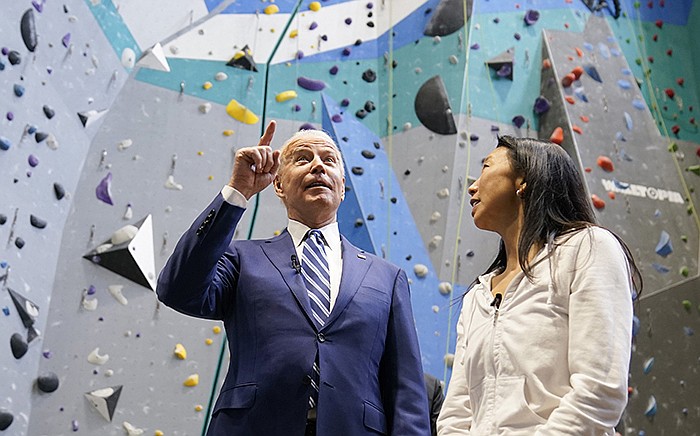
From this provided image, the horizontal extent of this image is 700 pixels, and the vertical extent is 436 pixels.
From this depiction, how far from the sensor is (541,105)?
12.5ft

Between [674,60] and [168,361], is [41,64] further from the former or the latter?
[674,60]

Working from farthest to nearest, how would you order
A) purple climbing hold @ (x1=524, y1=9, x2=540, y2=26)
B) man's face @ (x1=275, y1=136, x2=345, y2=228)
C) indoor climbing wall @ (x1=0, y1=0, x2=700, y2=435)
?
purple climbing hold @ (x1=524, y1=9, x2=540, y2=26) < indoor climbing wall @ (x1=0, y1=0, x2=700, y2=435) < man's face @ (x1=275, y1=136, x2=345, y2=228)

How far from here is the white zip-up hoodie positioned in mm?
1301

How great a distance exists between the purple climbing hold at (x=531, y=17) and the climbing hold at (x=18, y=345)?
103 inches

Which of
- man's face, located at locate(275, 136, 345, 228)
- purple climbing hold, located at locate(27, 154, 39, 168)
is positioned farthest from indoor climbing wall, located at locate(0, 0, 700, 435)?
man's face, located at locate(275, 136, 345, 228)

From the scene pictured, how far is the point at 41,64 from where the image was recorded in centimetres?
315

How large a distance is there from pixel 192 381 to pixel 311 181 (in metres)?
1.29

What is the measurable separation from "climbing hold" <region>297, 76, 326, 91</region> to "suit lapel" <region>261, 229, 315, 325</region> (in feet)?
5.45

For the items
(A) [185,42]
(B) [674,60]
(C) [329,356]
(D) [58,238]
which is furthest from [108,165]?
(B) [674,60]

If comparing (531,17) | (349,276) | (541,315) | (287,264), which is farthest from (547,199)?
(531,17)

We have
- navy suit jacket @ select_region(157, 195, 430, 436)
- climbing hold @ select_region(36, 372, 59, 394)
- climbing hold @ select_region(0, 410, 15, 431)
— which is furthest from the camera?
climbing hold @ select_region(36, 372, 59, 394)

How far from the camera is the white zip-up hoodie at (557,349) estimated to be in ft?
4.27

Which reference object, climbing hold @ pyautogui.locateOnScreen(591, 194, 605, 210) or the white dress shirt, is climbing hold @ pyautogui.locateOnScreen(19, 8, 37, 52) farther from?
climbing hold @ pyautogui.locateOnScreen(591, 194, 605, 210)

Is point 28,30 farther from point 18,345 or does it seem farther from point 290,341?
point 290,341
